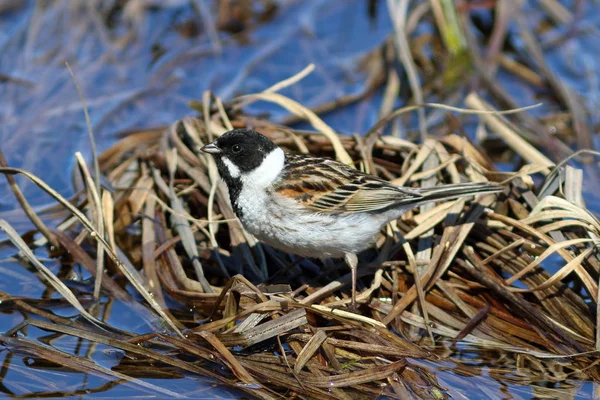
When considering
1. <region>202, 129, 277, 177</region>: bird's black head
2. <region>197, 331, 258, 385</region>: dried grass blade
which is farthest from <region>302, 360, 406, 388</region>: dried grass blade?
<region>202, 129, 277, 177</region>: bird's black head

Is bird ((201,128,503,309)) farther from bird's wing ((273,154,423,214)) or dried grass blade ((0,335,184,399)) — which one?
dried grass blade ((0,335,184,399))

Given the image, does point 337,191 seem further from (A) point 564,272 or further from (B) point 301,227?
(A) point 564,272

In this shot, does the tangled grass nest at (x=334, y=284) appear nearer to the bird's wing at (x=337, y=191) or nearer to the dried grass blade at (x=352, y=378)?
the dried grass blade at (x=352, y=378)

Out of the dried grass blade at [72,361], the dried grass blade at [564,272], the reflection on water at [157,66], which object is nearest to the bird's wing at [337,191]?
the dried grass blade at [564,272]

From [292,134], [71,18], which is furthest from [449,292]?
[71,18]

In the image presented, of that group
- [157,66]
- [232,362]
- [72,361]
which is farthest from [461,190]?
[157,66]

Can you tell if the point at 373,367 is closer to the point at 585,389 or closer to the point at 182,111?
the point at 585,389
